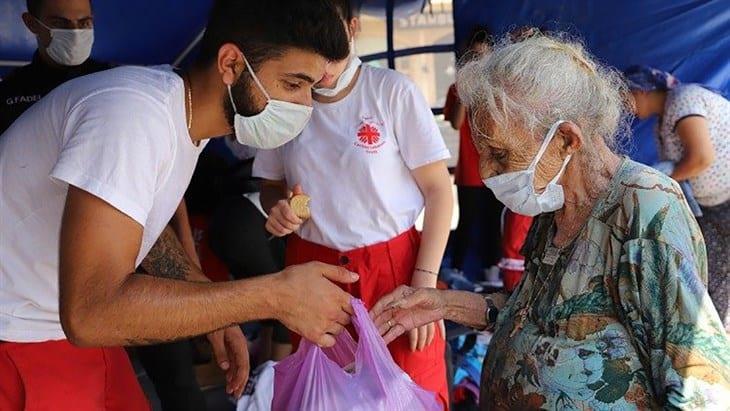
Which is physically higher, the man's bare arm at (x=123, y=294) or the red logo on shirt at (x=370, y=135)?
the man's bare arm at (x=123, y=294)

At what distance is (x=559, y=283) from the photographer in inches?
65.9

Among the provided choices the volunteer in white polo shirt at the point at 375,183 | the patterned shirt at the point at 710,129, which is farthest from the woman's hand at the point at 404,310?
the patterned shirt at the point at 710,129

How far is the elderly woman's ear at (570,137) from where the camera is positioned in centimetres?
166

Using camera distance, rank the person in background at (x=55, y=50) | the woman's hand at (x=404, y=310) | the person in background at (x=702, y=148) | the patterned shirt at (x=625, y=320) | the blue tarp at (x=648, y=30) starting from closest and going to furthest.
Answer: the patterned shirt at (x=625, y=320), the woman's hand at (x=404, y=310), the person in background at (x=55, y=50), the person in background at (x=702, y=148), the blue tarp at (x=648, y=30)

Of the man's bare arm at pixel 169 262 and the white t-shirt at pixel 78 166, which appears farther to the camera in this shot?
the man's bare arm at pixel 169 262

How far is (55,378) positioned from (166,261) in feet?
1.53

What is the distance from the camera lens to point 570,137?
167 cm

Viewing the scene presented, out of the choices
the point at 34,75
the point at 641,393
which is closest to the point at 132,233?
the point at 641,393

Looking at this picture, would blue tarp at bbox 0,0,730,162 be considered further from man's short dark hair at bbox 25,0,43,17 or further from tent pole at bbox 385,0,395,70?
man's short dark hair at bbox 25,0,43,17

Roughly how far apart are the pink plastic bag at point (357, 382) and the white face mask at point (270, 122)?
423 mm

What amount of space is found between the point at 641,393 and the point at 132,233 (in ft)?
3.17

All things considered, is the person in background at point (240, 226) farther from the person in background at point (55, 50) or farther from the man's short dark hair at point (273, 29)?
the man's short dark hair at point (273, 29)

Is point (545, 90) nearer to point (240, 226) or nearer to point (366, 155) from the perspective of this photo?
point (366, 155)

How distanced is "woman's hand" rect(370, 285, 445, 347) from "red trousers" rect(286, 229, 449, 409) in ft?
1.22
